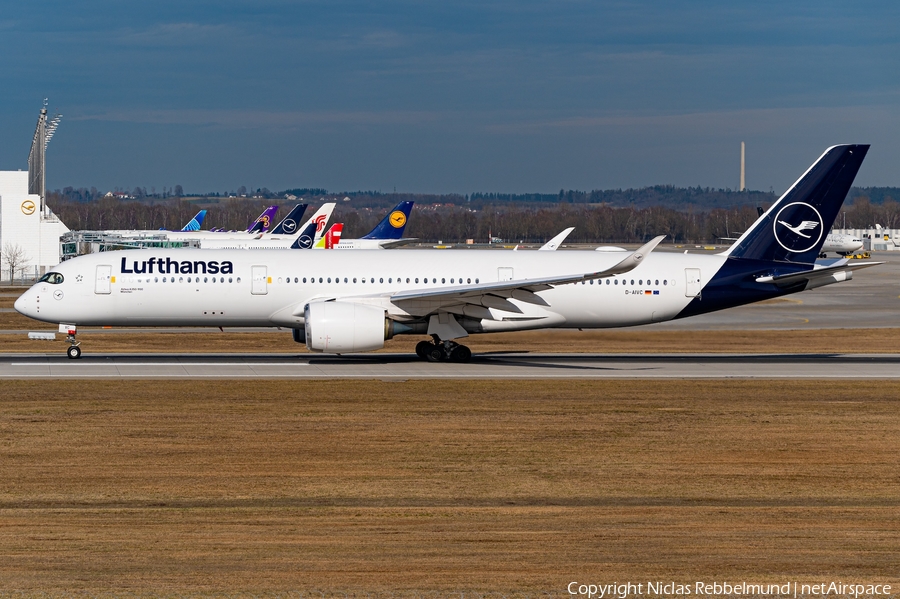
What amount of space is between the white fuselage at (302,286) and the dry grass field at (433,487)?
5.89 m

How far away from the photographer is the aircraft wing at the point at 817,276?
3647 centimetres

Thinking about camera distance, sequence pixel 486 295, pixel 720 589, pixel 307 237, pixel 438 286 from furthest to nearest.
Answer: pixel 307 237
pixel 438 286
pixel 486 295
pixel 720 589

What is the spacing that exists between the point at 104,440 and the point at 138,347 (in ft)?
72.5

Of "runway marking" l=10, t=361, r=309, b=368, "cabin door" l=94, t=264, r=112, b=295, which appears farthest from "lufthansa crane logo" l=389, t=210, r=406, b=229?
"cabin door" l=94, t=264, r=112, b=295

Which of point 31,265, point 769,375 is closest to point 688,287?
point 769,375

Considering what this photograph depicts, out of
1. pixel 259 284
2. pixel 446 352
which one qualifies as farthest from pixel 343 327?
pixel 446 352

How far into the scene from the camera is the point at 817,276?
36625 mm

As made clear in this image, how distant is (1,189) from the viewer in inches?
4309

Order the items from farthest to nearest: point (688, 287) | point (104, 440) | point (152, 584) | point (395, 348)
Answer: point (395, 348), point (688, 287), point (104, 440), point (152, 584)

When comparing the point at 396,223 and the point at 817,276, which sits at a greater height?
the point at 396,223

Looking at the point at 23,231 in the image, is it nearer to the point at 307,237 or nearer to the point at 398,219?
the point at 307,237

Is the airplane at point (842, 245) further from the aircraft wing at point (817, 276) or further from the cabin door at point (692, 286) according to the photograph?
the cabin door at point (692, 286)

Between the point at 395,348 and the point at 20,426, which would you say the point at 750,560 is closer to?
the point at 20,426

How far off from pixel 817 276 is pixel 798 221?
281 cm
